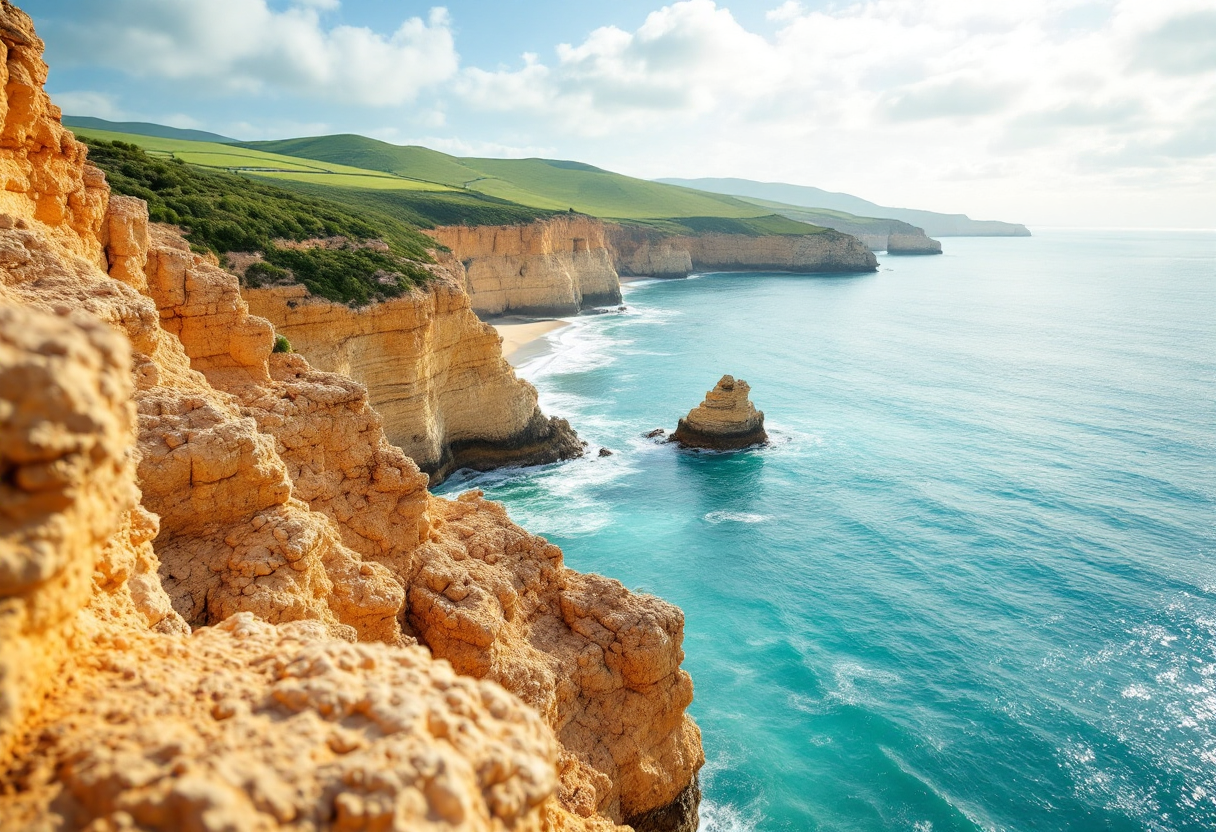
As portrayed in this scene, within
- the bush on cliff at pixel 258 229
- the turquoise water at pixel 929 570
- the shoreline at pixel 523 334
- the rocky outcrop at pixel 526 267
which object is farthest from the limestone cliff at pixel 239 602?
the rocky outcrop at pixel 526 267

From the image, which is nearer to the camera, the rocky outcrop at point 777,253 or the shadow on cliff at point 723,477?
the shadow on cliff at point 723,477

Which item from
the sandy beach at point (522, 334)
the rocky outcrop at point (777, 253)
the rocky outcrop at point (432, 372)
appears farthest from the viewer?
the rocky outcrop at point (777, 253)

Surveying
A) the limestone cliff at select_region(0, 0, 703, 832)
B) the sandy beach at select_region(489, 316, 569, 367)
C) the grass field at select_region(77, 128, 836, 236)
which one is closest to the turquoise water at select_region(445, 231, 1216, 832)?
the sandy beach at select_region(489, 316, 569, 367)

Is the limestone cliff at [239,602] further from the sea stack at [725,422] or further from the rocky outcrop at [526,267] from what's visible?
the rocky outcrop at [526,267]

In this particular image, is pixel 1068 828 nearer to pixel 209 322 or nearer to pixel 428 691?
pixel 428 691

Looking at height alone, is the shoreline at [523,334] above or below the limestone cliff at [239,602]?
below

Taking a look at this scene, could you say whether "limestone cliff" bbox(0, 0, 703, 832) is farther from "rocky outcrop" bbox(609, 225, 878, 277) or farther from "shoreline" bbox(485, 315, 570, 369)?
"rocky outcrop" bbox(609, 225, 878, 277)

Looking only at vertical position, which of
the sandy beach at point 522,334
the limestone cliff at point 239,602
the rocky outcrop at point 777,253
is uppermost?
the rocky outcrop at point 777,253

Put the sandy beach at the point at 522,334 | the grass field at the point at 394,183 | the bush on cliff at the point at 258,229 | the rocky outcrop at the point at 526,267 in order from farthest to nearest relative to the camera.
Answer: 1. the grass field at the point at 394,183
2. the rocky outcrop at the point at 526,267
3. the sandy beach at the point at 522,334
4. the bush on cliff at the point at 258,229
